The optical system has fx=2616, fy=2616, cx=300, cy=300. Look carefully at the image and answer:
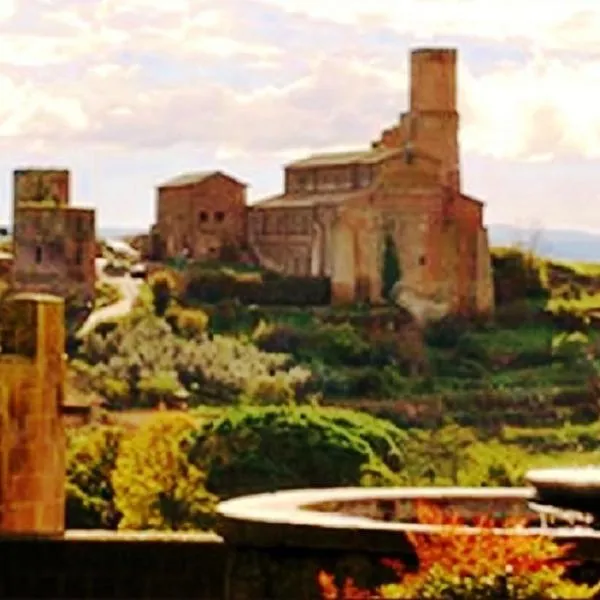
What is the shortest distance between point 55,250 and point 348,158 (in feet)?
41.7

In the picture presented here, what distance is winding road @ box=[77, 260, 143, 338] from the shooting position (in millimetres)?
74125

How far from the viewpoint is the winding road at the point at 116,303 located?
74.1 metres

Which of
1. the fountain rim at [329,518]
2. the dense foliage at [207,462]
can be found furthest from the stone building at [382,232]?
the fountain rim at [329,518]

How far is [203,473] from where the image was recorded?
42.1 metres

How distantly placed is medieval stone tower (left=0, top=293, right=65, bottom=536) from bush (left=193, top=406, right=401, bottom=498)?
3154 cm

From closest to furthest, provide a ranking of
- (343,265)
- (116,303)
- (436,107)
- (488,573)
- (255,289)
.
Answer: (488,573)
(116,303)
(255,289)
(343,265)
(436,107)

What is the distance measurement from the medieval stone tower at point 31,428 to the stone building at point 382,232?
69093 mm

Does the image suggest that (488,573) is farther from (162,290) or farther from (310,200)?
(310,200)

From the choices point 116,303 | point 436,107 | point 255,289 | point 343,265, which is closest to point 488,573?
point 116,303

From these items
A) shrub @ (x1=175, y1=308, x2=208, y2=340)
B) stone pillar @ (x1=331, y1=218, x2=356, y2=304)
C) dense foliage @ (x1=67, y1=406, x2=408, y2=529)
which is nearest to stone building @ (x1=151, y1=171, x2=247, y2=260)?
stone pillar @ (x1=331, y1=218, x2=356, y2=304)

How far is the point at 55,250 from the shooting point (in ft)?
255

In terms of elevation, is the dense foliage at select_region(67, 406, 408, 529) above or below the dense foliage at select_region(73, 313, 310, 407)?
below

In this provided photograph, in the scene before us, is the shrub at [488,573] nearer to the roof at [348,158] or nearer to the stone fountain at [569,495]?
the stone fountain at [569,495]

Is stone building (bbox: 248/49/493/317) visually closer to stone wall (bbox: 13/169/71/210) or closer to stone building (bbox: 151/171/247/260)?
stone building (bbox: 151/171/247/260)
